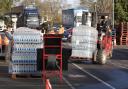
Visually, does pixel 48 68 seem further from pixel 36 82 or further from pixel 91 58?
pixel 91 58

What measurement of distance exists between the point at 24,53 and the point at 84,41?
7.46 metres

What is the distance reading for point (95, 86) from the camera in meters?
17.7

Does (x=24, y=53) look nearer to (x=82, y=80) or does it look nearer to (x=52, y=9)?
(x=82, y=80)

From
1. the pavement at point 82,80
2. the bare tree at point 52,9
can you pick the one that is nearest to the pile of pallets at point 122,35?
the pavement at point 82,80

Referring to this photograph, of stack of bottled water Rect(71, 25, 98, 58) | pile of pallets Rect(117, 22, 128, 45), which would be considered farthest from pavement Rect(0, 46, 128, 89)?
pile of pallets Rect(117, 22, 128, 45)

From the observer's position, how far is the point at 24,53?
20016 millimetres

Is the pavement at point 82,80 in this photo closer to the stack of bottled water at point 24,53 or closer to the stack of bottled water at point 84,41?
the stack of bottled water at point 24,53

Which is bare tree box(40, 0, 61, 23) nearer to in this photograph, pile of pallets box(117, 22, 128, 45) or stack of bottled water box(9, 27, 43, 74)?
pile of pallets box(117, 22, 128, 45)

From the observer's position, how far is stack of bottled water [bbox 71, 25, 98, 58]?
88.1 ft

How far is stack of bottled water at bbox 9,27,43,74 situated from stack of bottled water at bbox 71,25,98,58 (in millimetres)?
6978

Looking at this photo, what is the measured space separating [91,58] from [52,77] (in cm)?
704

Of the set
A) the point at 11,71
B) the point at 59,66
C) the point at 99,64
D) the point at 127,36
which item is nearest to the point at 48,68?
the point at 59,66

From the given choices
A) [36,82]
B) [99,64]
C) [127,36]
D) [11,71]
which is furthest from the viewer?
[127,36]

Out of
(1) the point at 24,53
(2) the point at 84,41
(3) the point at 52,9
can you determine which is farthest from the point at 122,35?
(3) the point at 52,9
